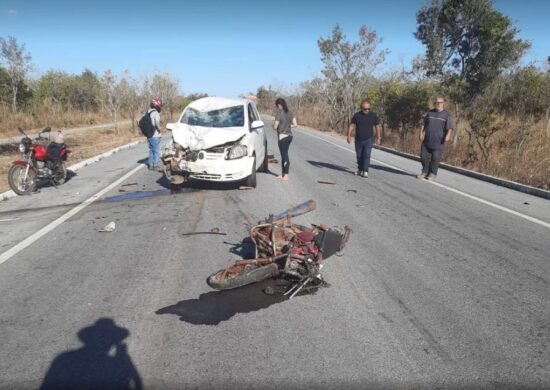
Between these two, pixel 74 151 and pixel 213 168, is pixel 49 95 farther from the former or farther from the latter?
pixel 213 168

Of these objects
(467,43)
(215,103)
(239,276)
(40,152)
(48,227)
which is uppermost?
(467,43)

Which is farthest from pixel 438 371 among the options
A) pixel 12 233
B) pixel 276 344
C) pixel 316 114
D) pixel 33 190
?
pixel 316 114

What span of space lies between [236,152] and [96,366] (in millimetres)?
5840

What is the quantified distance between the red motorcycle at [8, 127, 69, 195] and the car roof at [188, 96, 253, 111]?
3.03 m

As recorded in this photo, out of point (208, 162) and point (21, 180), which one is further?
point (21, 180)

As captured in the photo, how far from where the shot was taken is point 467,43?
16.7 m

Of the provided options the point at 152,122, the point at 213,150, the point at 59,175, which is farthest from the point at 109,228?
the point at 152,122

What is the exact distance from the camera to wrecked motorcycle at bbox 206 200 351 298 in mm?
4008

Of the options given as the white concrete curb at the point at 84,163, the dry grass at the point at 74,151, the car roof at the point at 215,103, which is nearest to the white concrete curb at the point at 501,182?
the car roof at the point at 215,103

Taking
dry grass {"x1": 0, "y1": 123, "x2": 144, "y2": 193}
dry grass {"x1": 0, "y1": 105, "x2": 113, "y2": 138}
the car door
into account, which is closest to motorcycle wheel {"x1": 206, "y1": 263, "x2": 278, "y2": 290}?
the car door

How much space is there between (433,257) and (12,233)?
5537 mm

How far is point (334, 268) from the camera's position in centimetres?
459

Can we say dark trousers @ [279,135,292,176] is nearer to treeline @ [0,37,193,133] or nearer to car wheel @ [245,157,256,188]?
car wheel @ [245,157,256,188]

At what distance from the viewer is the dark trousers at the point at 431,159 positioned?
10.5 meters
